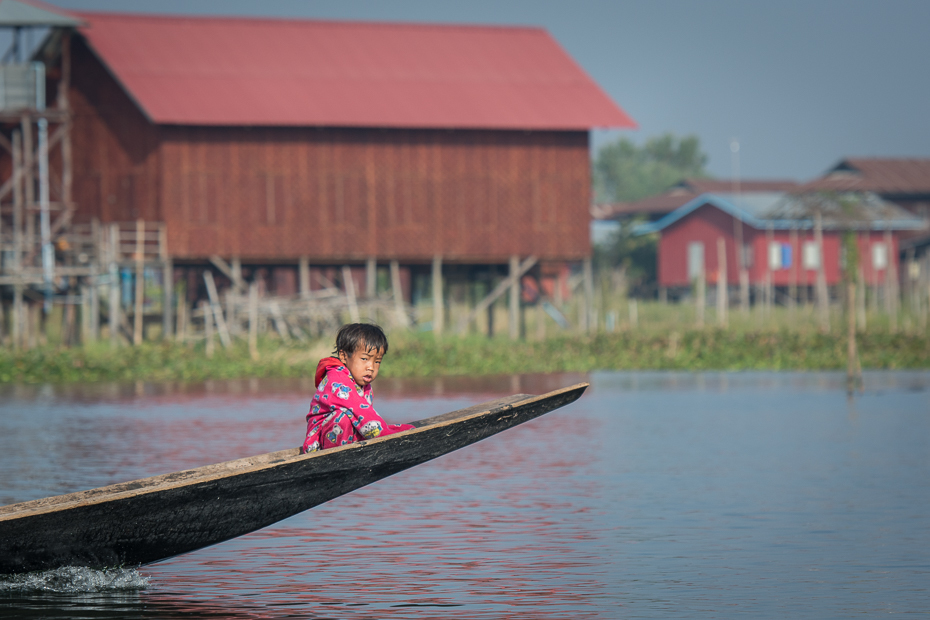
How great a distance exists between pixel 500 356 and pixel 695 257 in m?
26.8

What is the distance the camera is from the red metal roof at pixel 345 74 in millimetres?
33719

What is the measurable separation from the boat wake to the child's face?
1853mm

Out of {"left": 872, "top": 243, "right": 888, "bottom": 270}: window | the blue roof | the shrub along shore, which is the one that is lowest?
the shrub along shore

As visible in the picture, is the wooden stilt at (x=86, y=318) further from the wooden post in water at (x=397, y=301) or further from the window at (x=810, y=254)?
the window at (x=810, y=254)

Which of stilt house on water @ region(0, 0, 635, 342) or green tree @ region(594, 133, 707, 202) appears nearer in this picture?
stilt house on water @ region(0, 0, 635, 342)

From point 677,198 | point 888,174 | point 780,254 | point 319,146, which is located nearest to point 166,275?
point 319,146

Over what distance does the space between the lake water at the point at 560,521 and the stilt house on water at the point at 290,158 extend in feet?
42.6

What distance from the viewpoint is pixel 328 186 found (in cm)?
3425

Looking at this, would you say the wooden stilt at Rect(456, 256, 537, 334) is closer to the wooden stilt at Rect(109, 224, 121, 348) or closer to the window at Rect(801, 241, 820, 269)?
the wooden stilt at Rect(109, 224, 121, 348)

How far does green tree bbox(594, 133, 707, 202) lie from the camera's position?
101500mm

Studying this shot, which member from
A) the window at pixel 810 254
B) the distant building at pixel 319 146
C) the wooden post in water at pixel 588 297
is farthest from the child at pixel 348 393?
the window at pixel 810 254

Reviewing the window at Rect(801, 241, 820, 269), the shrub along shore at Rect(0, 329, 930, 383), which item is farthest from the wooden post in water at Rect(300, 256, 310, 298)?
the window at Rect(801, 241, 820, 269)

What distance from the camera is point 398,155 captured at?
1362 inches

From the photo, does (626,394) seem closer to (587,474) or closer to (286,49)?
(587,474)
